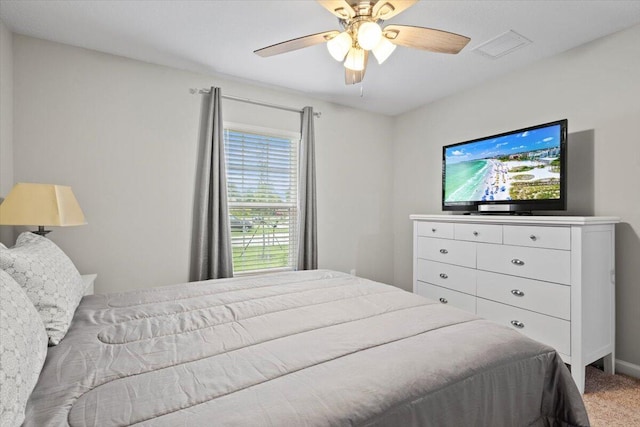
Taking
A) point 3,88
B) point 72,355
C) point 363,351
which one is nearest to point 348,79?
point 363,351

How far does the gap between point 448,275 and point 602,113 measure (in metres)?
1.79

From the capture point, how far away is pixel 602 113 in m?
2.55

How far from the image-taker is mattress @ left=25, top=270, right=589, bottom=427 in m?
0.84

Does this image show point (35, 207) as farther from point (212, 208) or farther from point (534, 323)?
point (534, 323)

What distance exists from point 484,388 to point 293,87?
3266mm

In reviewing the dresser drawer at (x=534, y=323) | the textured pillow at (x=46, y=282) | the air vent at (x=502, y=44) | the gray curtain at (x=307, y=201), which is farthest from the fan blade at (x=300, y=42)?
the dresser drawer at (x=534, y=323)

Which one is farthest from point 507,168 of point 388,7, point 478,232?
point 388,7

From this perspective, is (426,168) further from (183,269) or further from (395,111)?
(183,269)

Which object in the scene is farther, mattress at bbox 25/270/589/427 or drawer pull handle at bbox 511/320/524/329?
drawer pull handle at bbox 511/320/524/329

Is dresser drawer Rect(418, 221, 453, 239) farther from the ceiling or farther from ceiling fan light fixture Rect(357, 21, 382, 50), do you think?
ceiling fan light fixture Rect(357, 21, 382, 50)

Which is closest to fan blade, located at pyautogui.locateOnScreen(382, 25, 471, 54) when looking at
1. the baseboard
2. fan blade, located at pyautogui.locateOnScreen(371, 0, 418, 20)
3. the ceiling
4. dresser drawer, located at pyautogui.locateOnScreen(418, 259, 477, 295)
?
fan blade, located at pyautogui.locateOnScreen(371, 0, 418, 20)

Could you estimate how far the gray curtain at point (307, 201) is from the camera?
3.69 m

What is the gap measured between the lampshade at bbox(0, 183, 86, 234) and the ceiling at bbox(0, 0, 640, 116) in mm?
1245

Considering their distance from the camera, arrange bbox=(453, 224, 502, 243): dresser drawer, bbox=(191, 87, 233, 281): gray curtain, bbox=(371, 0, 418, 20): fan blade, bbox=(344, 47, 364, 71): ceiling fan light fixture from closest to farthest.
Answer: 1. bbox=(371, 0, 418, 20): fan blade
2. bbox=(344, 47, 364, 71): ceiling fan light fixture
3. bbox=(453, 224, 502, 243): dresser drawer
4. bbox=(191, 87, 233, 281): gray curtain
